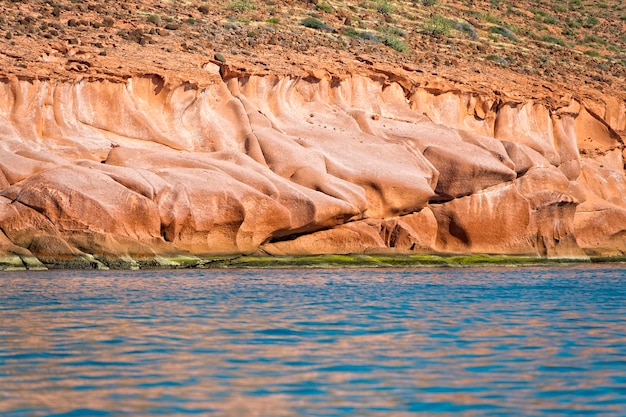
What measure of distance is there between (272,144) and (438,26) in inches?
991

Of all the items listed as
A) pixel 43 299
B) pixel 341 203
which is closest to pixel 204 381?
pixel 43 299

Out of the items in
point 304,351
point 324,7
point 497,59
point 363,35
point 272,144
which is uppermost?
point 324,7

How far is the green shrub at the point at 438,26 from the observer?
191 feet

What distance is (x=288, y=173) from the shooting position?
117ft

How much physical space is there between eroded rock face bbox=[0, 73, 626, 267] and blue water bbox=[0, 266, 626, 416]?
5937 mm

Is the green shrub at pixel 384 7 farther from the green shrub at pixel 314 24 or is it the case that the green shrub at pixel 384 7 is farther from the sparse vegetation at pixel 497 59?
the green shrub at pixel 314 24

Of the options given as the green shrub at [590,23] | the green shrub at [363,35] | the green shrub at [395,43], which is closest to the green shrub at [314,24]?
the green shrub at [363,35]

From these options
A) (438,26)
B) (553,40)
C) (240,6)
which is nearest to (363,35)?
(240,6)

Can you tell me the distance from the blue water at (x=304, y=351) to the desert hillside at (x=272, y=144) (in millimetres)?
6677

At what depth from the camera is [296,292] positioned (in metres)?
23.3

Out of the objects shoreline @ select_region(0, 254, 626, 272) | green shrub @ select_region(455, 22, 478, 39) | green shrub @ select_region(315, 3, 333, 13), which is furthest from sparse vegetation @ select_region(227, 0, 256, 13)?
shoreline @ select_region(0, 254, 626, 272)

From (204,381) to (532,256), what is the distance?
93.3 ft

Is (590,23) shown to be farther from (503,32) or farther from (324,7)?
(324,7)

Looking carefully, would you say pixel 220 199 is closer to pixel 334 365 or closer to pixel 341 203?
pixel 341 203
